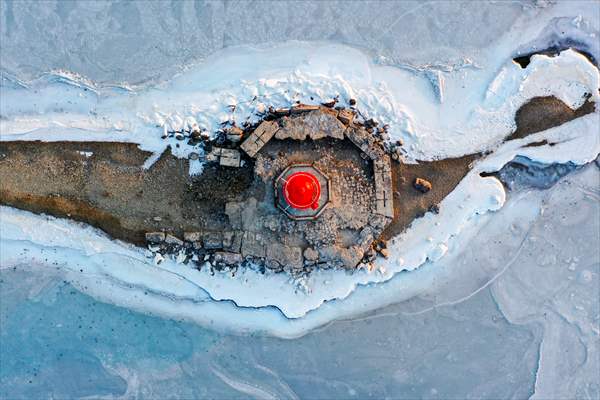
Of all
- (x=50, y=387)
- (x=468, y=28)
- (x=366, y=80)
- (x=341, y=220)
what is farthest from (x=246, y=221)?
(x=468, y=28)

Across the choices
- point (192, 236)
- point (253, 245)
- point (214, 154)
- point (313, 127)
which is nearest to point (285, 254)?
point (253, 245)

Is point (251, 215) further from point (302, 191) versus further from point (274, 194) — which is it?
point (302, 191)

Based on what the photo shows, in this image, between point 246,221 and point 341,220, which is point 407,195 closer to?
point 341,220

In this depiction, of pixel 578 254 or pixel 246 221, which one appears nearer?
pixel 246 221

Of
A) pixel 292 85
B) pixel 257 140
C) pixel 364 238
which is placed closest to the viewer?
pixel 257 140

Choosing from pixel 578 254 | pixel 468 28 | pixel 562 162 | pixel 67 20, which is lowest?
pixel 578 254

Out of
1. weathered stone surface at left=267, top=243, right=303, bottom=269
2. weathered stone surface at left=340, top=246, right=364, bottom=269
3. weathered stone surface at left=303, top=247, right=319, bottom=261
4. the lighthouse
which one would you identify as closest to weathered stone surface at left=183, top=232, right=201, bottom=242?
weathered stone surface at left=267, top=243, right=303, bottom=269

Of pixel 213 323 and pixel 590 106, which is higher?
pixel 590 106

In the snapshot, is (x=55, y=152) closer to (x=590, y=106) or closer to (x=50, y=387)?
(x=50, y=387)
